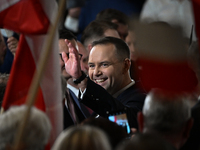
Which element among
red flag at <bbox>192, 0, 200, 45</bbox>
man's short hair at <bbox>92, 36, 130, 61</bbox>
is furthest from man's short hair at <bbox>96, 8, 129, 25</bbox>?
red flag at <bbox>192, 0, 200, 45</bbox>

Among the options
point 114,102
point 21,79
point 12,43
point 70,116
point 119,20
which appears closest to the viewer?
point 21,79

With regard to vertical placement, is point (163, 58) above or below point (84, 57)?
above

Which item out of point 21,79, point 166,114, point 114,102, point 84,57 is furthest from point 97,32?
point 166,114

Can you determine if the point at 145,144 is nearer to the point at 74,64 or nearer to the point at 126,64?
the point at 74,64

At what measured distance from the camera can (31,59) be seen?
136 inches

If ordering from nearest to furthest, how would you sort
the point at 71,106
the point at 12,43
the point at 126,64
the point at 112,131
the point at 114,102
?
the point at 112,131, the point at 114,102, the point at 71,106, the point at 126,64, the point at 12,43

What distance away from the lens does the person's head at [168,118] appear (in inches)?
99.5

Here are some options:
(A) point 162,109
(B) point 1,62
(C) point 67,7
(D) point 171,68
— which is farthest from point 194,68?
(C) point 67,7

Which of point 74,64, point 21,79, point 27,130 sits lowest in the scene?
point 74,64

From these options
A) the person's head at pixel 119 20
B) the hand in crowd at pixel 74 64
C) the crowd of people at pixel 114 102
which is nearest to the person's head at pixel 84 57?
the crowd of people at pixel 114 102

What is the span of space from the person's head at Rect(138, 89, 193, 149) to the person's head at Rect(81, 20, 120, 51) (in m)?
2.84

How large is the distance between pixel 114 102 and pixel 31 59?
2.38 ft

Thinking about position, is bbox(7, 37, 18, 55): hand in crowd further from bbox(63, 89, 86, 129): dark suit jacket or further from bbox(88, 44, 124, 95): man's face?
bbox(63, 89, 86, 129): dark suit jacket

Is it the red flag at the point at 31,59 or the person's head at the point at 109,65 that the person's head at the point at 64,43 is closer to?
the person's head at the point at 109,65
